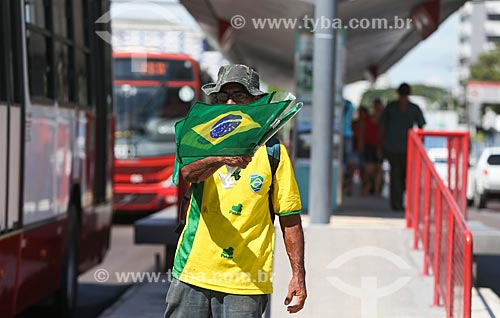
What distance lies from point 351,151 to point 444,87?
143281mm

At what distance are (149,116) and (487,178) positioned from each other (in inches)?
512

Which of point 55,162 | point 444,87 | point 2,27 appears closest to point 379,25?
point 55,162

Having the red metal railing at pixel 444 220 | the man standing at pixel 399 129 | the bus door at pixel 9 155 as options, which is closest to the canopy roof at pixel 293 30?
the man standing at pixel 399 129

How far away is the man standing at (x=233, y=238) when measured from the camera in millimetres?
5262

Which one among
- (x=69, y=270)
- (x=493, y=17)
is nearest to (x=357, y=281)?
(x=69, y=270)

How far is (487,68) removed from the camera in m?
107

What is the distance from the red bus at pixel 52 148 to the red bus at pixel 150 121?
362 inches

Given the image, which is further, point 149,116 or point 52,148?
point 149,116

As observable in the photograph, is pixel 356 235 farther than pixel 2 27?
Yes

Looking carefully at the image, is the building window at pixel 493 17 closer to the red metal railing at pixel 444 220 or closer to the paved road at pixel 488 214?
the paved road at pixel 488 214

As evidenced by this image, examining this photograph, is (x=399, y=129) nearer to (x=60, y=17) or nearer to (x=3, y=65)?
(x=60, y=17)

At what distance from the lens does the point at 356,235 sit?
11.2 metres

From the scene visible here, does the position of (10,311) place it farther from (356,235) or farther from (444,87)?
(444,87)

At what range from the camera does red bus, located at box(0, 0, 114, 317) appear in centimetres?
852
